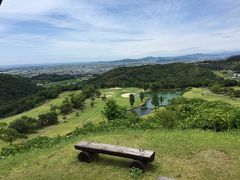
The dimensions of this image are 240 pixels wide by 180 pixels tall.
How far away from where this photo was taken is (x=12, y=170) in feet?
31.3

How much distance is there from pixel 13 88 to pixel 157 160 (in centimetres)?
12726

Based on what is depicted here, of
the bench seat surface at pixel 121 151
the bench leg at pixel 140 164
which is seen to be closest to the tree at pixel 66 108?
the bench seat surface at pixel 121 151

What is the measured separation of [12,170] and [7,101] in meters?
109

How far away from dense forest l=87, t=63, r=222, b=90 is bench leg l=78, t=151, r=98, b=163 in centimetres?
11076

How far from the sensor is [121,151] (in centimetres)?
862

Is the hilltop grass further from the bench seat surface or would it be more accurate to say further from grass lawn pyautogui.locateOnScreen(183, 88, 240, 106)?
grass lawn pyautogui.locateOnScreen(183, 88, 240, 106)

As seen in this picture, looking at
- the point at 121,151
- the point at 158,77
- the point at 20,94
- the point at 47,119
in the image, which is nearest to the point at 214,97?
the point at 47,119

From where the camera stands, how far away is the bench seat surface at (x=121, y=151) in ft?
27.1

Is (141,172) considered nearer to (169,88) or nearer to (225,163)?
(225,163)

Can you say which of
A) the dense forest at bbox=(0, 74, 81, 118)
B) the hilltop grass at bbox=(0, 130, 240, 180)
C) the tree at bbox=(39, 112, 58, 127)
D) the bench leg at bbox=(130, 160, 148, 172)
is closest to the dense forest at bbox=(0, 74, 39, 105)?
the dense forest at bbox=(0, 74, 81, 118)

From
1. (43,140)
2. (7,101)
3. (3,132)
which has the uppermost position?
(43,140)

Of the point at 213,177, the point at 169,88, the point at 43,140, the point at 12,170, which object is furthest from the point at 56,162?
the point at 169,88

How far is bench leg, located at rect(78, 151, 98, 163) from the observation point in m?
9.33

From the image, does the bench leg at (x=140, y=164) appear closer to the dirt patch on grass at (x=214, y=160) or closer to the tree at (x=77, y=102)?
the dirt patch on grass at (x=214, y=160)
